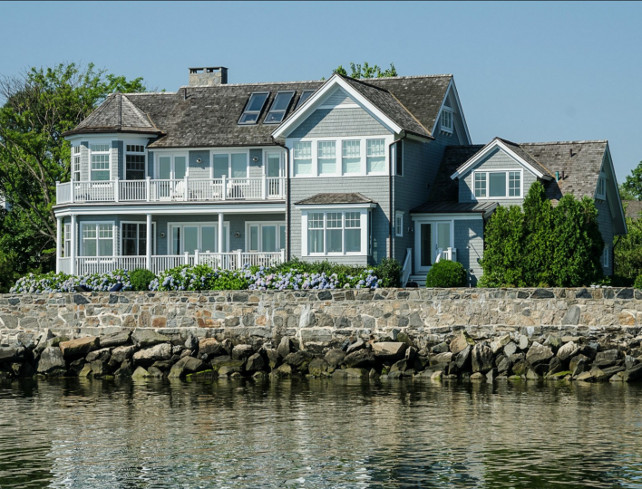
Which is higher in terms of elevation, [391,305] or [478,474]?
[391,305]

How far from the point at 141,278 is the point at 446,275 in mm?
10660

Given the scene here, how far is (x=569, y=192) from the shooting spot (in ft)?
140

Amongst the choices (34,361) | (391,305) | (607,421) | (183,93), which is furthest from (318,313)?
(183,93)

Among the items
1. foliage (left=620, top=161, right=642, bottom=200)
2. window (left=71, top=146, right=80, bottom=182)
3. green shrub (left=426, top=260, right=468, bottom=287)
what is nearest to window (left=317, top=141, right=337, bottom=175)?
green shrub (left=426, top=260, right=468, bottom=287)

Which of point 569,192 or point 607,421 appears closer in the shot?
point 607,421

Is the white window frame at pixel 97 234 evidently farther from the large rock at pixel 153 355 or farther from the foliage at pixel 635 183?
the foliage at pixel 635 183

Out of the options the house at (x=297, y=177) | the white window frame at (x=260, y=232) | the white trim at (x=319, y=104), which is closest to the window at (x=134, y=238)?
the house at (x=297, y=177)

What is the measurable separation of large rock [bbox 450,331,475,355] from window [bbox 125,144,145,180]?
1901cm

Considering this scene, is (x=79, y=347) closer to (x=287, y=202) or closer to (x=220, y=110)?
(x=287, y=202)

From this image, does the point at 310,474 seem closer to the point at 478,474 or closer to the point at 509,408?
the point at 478,474

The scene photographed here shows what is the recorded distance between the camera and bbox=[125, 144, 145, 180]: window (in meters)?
46.2

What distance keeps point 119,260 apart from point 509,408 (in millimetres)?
23008

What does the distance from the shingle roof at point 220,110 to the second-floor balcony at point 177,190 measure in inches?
62.7

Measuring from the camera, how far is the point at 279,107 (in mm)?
46094
